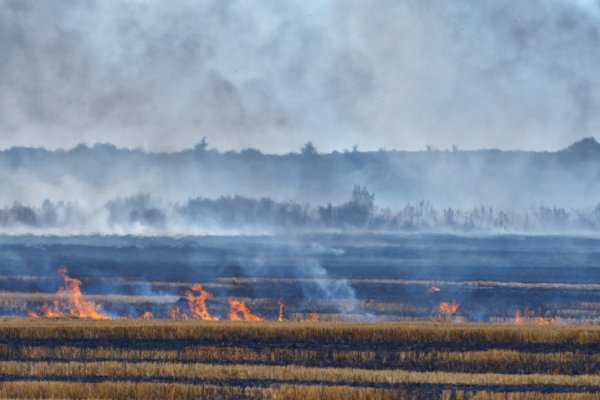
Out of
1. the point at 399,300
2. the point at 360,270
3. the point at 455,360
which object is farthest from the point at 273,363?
the point at 360,270

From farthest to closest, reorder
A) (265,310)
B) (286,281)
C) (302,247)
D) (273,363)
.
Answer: (302,247) → (286,281) → (265,310) → (273,363)

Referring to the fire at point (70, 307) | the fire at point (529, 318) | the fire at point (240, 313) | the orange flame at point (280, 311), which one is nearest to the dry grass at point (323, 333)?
the fire at point (70, 307)

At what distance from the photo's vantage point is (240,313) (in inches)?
2477

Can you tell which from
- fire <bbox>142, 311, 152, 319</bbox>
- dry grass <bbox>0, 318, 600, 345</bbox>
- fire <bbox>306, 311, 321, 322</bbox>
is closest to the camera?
dry grass <bbox>0, 318, 600, 345</bbox>

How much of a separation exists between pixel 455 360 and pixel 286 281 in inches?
2314

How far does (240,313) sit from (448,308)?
11.7m

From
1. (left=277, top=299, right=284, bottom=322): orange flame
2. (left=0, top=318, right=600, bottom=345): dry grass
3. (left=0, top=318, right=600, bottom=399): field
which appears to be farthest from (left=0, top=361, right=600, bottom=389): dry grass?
(left=277, top=299, right=284, bottom=322): orange flame

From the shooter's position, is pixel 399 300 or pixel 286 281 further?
pixel 286 281

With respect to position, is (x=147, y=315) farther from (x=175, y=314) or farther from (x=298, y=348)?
(x=298, y=348)

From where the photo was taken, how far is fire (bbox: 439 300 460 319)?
207 feet

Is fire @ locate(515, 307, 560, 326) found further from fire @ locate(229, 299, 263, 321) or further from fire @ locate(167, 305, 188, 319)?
fire @ locate(167, 305, 188, 319)

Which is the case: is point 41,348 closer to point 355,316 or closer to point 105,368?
point 105,368

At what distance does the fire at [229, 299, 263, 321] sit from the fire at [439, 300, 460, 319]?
9588 millimetres

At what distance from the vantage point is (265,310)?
217 ft
